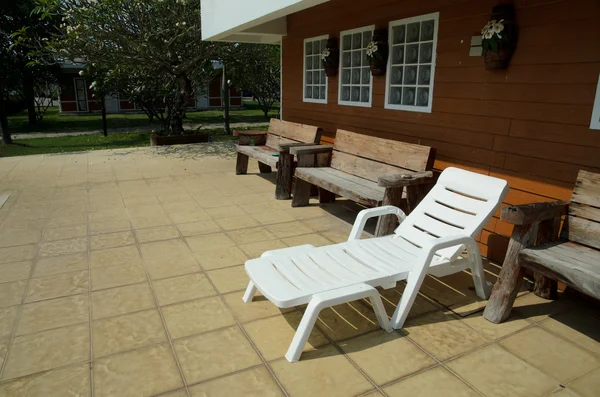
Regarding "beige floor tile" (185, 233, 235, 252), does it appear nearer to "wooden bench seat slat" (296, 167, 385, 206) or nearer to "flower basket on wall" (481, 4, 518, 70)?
"wooden bench seat slat" (296, 167, 385, 206)

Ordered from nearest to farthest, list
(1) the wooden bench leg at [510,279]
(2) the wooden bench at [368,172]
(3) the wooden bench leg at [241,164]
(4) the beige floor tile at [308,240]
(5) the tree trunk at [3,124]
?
(1) the wooden bench leg at [510,279]
(2) the wooden bench at [368,172]
(4) the beige floor tile at [308,240]
(3) the wooden bench leg at [241,164]
(5) the tree trunk at [3,124]

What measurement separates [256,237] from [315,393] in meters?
2.27

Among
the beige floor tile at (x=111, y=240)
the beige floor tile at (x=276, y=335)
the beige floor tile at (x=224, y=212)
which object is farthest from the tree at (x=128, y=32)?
the beige floor tile at (x=276, y=335)

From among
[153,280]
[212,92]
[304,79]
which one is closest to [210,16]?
[304,79]

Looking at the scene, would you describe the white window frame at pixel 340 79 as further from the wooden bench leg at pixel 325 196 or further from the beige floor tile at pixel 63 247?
the beige floor tile at pixel 63 247

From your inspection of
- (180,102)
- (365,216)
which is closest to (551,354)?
(365,216)

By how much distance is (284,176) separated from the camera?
5562 millimetres

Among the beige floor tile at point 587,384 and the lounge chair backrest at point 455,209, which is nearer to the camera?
the beige floor tile at point 587,384

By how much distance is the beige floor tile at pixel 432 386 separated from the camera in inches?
82.0

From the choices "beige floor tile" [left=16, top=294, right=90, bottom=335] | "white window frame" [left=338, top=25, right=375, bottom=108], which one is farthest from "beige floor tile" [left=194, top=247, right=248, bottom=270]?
"white window frame" [left=338, top=25, right=375, bottom=108]

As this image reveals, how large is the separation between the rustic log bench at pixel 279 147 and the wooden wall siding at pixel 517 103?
1259 mm

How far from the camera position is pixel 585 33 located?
295cm

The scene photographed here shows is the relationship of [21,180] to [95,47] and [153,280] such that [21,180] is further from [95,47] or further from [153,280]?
[153,280]

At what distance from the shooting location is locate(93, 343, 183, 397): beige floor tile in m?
2.12
